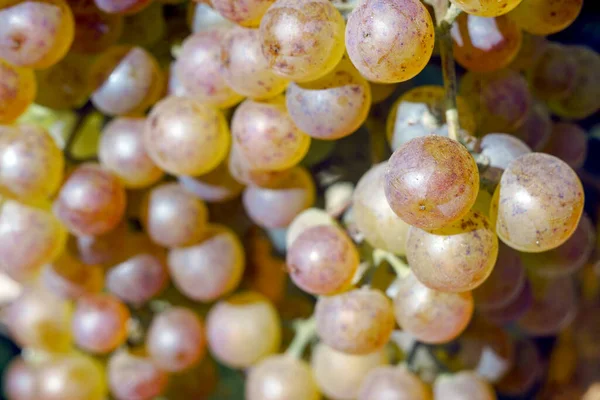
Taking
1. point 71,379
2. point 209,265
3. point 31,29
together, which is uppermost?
point 31,29

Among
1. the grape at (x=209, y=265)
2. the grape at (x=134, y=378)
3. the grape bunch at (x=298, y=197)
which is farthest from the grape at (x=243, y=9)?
the grape at (x=134, y=378)

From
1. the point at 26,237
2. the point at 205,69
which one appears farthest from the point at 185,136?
the point at 26,237

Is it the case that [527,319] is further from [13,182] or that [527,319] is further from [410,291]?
[13,182]

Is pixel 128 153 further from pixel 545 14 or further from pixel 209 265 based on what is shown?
pixel 545 14

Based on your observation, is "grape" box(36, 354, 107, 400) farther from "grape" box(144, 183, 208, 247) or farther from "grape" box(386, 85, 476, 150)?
"grape" box(386, 85, 476, 150)

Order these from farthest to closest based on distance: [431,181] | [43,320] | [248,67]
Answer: [43,320], [248,67], [431,181]

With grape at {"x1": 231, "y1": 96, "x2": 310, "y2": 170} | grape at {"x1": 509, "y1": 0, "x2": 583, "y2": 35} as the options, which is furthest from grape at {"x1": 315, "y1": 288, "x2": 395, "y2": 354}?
grape at {"x1": 509, "y1": 0, "x2": 583, "y2": 35}
